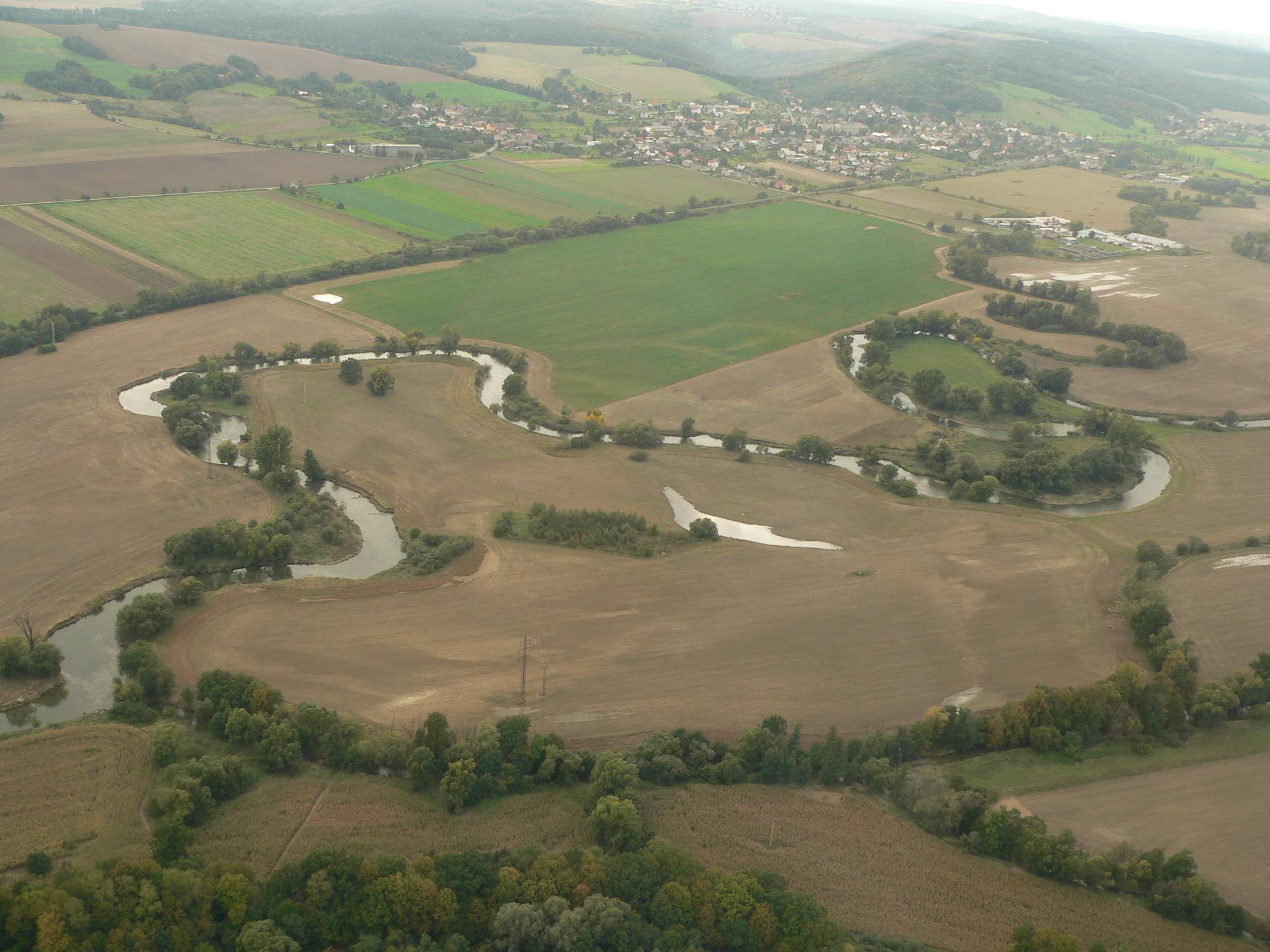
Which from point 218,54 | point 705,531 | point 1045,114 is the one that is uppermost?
point 1045,114

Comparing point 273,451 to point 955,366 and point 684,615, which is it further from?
point 955,366

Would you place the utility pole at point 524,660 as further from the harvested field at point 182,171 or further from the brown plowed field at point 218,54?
the brown plowed field at point 218,54

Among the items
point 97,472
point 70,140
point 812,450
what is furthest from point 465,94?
point 97,472

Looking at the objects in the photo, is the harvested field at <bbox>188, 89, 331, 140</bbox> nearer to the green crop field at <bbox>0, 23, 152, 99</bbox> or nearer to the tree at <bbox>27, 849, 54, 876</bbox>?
the green crop field at <bbox>0, 23, 152, 99</bbox>

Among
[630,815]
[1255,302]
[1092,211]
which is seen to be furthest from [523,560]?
[1092,211]

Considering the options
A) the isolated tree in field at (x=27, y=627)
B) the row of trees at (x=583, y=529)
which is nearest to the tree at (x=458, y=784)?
the row of trees at (x=583, y=529)

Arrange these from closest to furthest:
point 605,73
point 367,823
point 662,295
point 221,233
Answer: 1. point 367,823
2. point 662,295
3. point 221,233
4. point 605,73

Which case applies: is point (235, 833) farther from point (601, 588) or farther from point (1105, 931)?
point (1105, 931)
